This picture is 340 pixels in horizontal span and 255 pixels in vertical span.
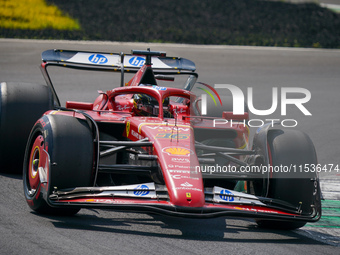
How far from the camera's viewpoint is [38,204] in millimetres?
6508

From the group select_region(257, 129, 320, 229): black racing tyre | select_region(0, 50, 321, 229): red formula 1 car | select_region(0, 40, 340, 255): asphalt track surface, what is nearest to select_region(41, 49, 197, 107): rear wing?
select_region(0, 50, 321, 229): red formula 1 car

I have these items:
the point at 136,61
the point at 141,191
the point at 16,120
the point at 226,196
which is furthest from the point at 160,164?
the point at 136,61

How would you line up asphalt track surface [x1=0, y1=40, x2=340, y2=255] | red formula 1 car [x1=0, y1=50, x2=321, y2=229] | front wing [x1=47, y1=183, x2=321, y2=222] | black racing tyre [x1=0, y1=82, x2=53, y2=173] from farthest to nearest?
1. black racing tyre [x1=0, y1=82, x2=53, y2=173]
2. red formula 1 car [x1=0, y1=50, x2=321, y2=229]
3. front wing [x1=47, y1=183, x2=321, y2=222]
4. asphalt track surface [x1=0, y1=40, x2=340, y2=255]

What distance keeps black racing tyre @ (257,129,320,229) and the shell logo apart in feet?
3.01

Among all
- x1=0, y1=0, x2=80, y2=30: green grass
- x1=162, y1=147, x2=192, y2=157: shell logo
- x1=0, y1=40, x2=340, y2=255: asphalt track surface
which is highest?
x1=0, y1=0, x2=80, y2=30: green grass

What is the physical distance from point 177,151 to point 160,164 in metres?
0.24

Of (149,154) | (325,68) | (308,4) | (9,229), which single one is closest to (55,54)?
(149,154)

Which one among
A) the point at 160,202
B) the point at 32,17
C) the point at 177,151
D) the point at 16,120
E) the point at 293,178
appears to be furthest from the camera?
the point at 32,17

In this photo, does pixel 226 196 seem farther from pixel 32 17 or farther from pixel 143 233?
pixel 32 17

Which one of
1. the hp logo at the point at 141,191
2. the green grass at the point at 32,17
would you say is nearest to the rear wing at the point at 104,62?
the hp logo at the point at 141,191

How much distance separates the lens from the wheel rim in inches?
265

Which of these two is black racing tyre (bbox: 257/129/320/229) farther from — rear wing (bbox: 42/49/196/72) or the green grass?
the green grass

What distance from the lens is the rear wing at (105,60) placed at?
967 centimetres

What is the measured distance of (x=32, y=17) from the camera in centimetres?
1880
